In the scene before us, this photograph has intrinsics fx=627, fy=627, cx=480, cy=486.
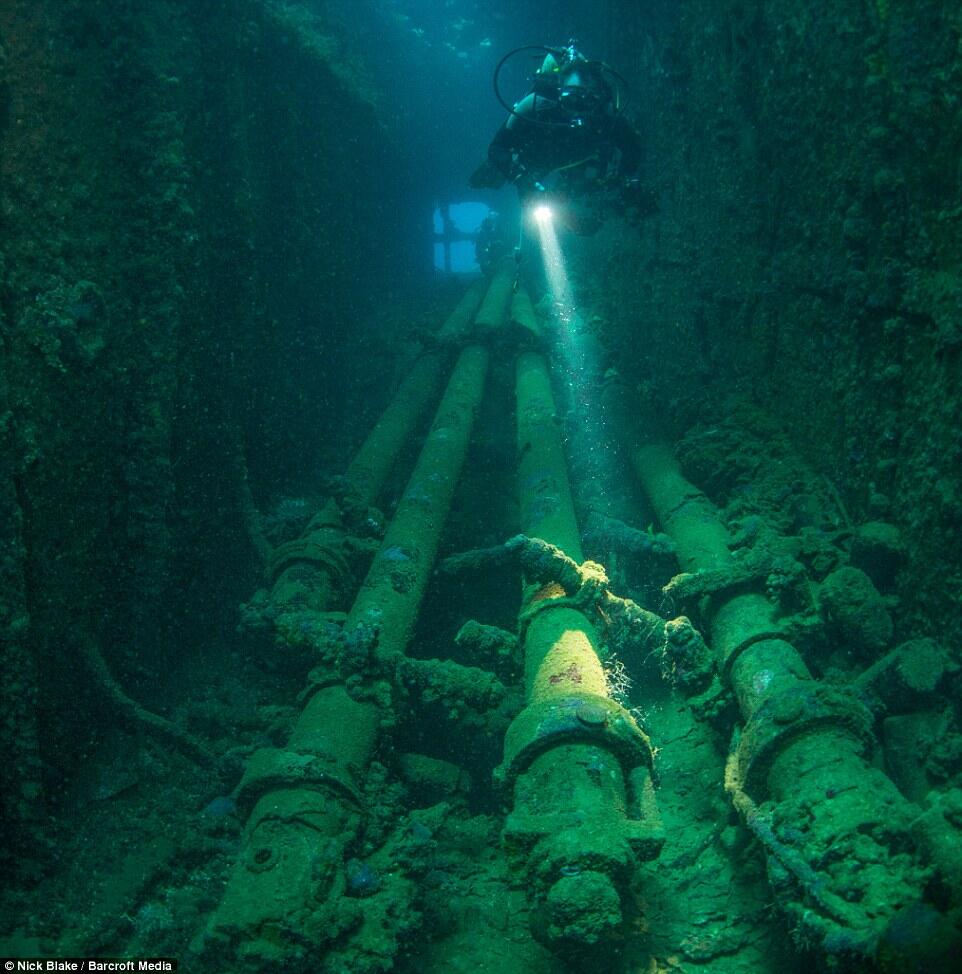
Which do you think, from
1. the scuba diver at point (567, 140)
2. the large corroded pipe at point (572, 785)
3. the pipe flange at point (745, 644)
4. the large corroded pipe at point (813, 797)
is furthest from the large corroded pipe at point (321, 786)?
the scuba diver at point (567, 140)

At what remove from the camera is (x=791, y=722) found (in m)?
2.31

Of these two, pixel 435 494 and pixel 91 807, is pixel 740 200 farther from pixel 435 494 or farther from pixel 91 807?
pixel 91 807

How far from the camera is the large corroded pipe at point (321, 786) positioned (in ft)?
6.37

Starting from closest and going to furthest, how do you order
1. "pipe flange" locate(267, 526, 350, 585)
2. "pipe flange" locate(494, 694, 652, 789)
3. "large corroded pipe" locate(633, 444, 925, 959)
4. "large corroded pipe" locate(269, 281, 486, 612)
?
"large corroded pipe" locate(633, 444, 925, 959)
"pipe flange" locate(494, 694, 652, 789)
"large corroded pipe" locate(269, 281, 486, 612)
"pipe flange" locate(267, 526, 350, 585)

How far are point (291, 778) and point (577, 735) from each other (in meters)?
1.11

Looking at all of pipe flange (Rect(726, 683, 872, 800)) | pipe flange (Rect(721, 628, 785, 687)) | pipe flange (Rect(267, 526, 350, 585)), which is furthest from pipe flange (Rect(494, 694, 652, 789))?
pipe flange (Rect(267, 526, 350, 585))

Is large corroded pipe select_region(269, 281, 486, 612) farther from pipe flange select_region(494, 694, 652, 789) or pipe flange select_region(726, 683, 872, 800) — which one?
pipe flange select_region(726, 683, 872, 800)

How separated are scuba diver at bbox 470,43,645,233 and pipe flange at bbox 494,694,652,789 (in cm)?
498

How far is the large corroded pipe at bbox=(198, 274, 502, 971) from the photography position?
6.37 feet

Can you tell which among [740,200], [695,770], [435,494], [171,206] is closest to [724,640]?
[695,770]

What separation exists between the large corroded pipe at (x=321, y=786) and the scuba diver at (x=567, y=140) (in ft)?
12.3

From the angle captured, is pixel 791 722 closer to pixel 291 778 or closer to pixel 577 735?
pixel 577 735

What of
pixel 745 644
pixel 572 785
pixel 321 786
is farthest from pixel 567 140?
pixel 321 786

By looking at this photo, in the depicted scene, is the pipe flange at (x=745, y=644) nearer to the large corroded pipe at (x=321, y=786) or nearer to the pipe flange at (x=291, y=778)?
the large corroded pipe at (x=321, y=786)
